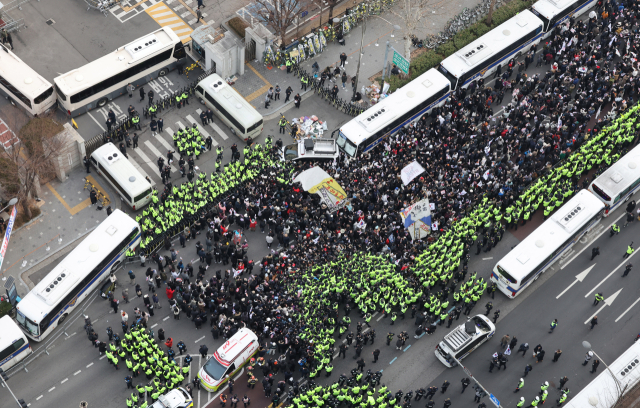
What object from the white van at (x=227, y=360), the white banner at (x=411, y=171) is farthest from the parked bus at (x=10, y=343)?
the white banner at (x=411, y=171)

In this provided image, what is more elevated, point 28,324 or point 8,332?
point 8,332

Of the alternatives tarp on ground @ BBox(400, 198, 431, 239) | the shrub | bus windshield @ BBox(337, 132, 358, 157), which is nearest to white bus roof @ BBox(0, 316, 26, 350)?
tarp on ground @ BBox(400, 198, 431, 239)

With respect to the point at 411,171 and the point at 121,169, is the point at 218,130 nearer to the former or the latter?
the point at 121,169

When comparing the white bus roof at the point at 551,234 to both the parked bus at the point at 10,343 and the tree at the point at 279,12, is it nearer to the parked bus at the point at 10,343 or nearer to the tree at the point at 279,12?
the tree at the point at 279,12

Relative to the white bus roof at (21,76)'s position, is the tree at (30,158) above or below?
below

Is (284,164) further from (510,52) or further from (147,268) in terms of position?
(510,52)

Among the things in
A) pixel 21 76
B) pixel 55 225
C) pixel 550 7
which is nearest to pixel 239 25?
pixel 21 76
